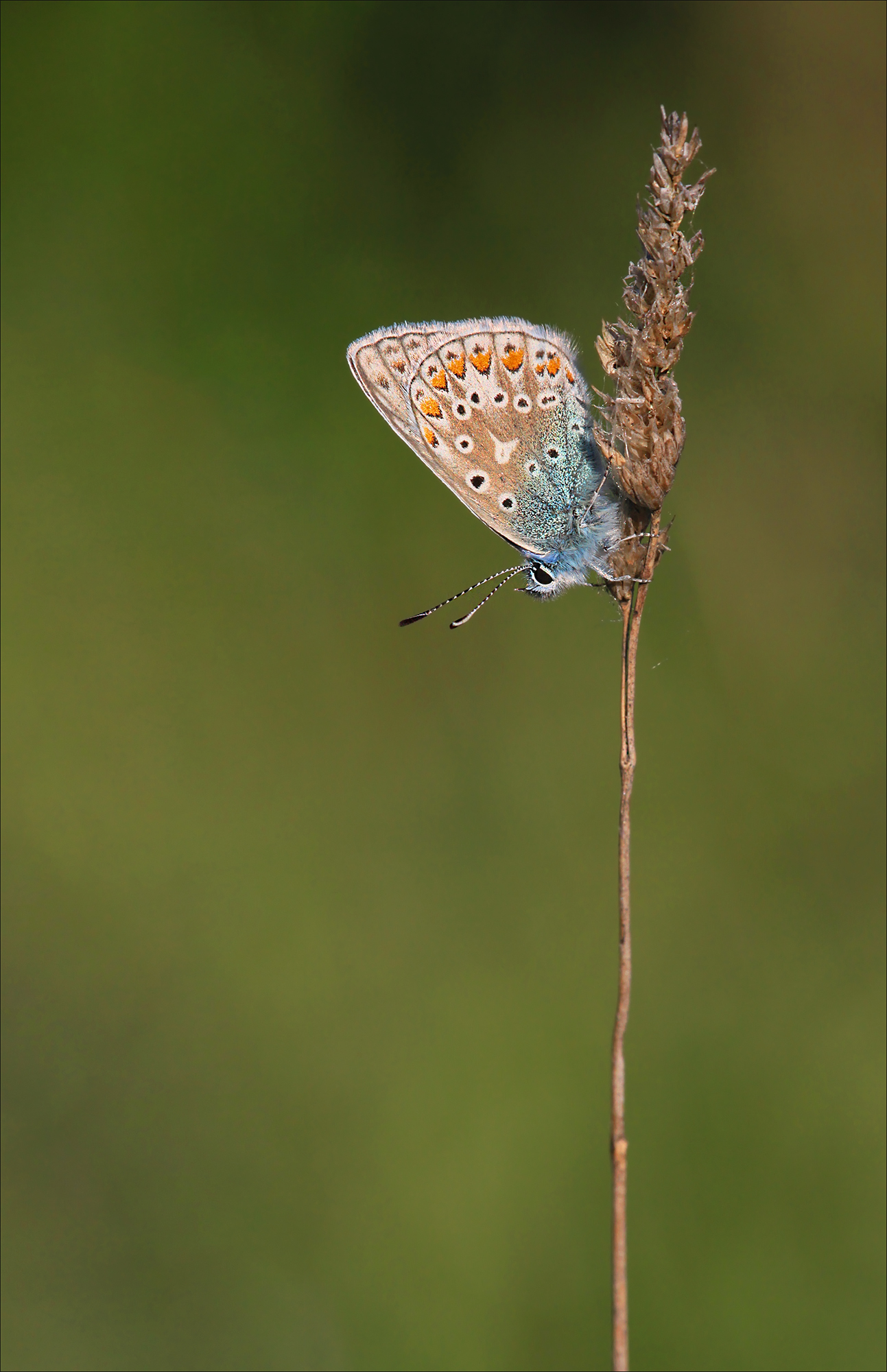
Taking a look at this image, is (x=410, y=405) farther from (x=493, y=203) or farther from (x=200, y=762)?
(x=493, y=203)

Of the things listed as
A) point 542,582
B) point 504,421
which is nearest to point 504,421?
point 504,421

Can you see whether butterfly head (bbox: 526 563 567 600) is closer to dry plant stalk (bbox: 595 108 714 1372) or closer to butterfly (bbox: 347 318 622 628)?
butterfly (bbox: 347 318 622 628)

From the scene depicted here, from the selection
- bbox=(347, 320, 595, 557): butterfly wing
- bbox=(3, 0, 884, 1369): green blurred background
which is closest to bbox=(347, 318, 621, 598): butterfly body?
bbox=(347, 320, 595, 557): butterfly wing

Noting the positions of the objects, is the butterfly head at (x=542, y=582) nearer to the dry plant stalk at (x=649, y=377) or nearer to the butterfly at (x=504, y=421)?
the butterfly at (x=504, y=421)

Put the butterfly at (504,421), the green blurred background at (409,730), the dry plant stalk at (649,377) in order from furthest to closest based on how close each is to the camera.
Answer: the green blurred background at (409,730)
the butterfly at (504,421)
the dry plant stalk at (649,377)

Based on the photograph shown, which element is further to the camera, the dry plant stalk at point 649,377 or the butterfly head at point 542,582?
the butterfly head at point 542,582

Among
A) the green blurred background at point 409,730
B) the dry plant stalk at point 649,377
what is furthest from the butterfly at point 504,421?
the green blurred background at point 409,730
